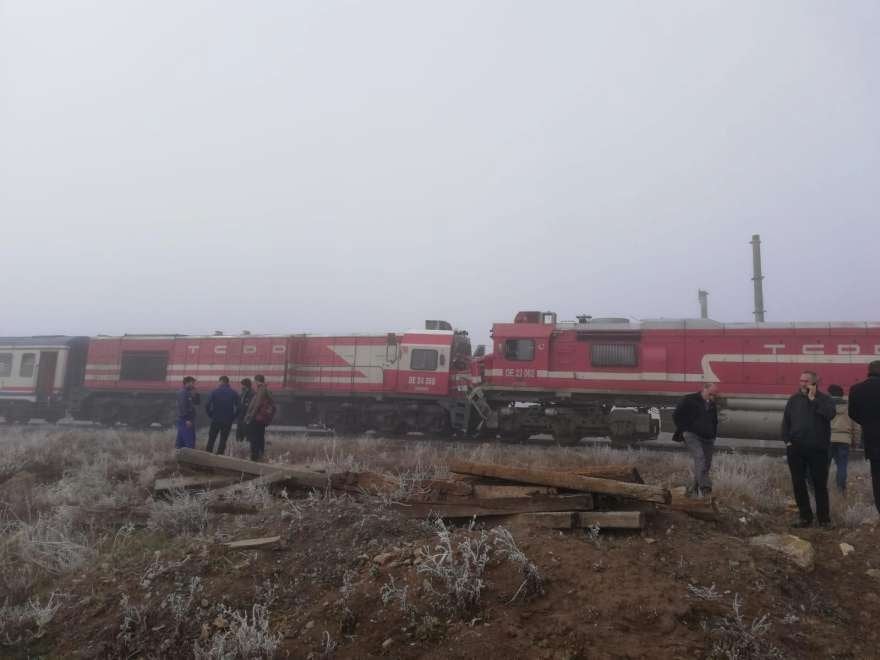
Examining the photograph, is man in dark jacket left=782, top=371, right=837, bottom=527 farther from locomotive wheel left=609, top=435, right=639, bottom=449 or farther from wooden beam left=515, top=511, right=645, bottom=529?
locomotive wheel left=609, top=435, right=639, bottom=449

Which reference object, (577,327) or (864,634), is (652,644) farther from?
(577,327)

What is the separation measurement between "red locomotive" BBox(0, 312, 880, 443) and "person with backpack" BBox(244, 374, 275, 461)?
6.47m

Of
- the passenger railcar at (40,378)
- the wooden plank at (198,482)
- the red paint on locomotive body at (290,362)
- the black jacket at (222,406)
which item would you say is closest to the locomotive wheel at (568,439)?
the red paint on locomotive body at (290,362)

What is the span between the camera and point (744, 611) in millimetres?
3596

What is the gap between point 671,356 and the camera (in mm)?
14086

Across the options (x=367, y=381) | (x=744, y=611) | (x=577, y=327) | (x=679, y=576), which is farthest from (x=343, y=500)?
(x=367, y=381)

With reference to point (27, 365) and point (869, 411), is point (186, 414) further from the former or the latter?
point (27, 365)

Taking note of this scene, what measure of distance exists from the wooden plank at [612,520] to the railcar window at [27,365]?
2372 cm

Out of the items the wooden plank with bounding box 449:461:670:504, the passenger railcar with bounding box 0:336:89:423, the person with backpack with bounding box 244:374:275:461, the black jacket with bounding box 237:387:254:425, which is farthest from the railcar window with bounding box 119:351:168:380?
the wooden plank with bounding box 449:461:670:504

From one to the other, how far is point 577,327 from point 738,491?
8.28m

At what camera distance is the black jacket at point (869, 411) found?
5539 millimetres

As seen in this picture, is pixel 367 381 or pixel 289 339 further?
pixel 289 339

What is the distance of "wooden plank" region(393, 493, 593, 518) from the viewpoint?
489 centimetres

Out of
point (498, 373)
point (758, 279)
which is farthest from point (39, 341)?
point (758, 279)
